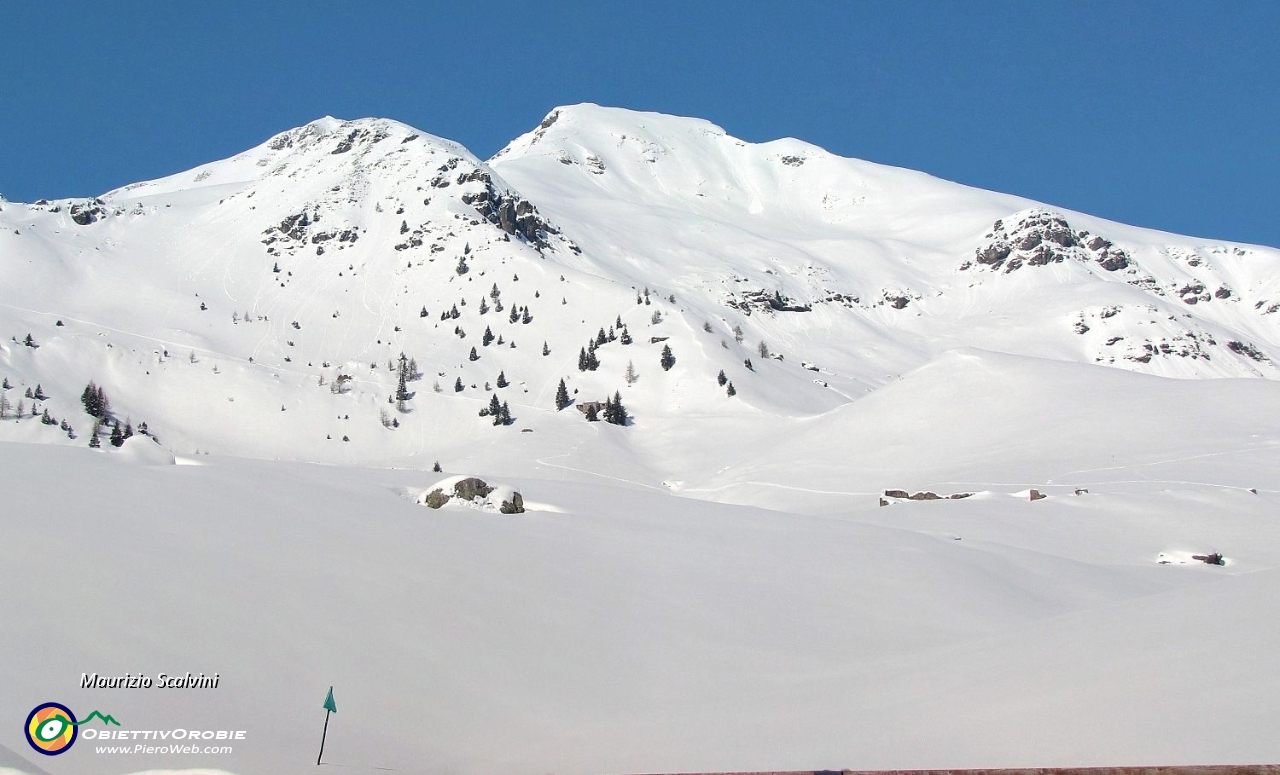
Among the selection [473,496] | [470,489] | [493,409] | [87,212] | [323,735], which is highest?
[87,212]

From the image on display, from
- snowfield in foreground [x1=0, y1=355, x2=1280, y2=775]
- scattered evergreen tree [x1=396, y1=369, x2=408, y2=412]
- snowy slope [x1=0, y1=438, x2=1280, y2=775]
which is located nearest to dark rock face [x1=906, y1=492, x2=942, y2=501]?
snowfield in foreground [x1=0, y1=355, x2=1280, y2=775]

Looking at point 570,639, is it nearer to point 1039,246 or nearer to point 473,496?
point 473,496

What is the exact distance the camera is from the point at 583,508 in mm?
21844

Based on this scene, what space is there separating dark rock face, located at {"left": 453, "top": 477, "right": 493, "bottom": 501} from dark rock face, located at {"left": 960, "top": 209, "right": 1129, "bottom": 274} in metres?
138

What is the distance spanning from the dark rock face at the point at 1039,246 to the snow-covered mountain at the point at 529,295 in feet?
1.45

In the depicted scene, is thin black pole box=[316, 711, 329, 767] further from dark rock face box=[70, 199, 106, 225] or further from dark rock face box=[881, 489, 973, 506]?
dark rock face box=[70, 199, 106, 225]

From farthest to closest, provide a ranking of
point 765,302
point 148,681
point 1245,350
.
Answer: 1. point 1245,350
2. point 765,302
3. point 148,681

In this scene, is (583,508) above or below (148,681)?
above

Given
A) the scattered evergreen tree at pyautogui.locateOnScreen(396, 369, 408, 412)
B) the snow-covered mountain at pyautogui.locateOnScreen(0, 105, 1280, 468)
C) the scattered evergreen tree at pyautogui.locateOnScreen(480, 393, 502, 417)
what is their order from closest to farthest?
the scattered evergreen tree at pyautogui.locateOnScreen(480, 393, 502, 417), the snow-covered mountain at pyautogui.locateOnScreen(0, 105, 1280, 468), the scattered evergreen tree at pyautogui.locateOnScreen(396, 369, 408, 412)

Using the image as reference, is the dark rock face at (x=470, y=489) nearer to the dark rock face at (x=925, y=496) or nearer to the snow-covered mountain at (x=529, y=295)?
the dark rock face at (x=925, y=496)

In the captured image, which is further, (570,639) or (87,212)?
(87,212)

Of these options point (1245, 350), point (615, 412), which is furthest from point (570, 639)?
point (1245, 350)

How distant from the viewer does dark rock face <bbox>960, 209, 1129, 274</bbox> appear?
147837 millimetres

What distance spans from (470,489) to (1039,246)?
14478cm
